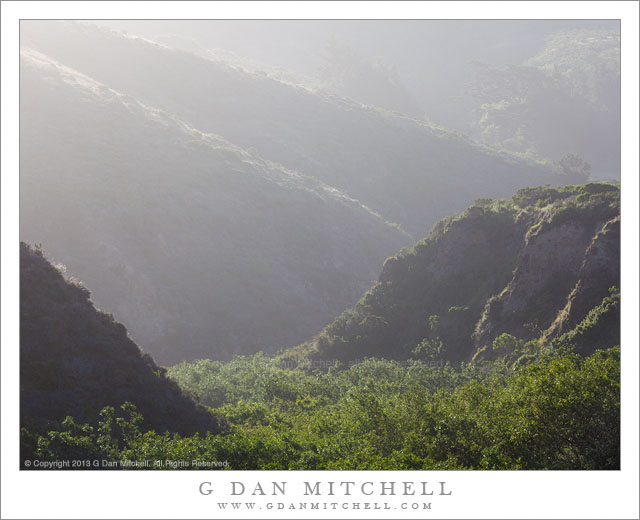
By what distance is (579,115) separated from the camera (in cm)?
13362

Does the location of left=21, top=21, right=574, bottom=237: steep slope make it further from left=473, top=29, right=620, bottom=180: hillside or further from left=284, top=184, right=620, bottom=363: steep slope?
left=284, top=184, right=620, bottom=363: steep slope

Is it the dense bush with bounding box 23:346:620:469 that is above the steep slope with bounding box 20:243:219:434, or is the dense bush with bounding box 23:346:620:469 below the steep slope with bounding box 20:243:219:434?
below

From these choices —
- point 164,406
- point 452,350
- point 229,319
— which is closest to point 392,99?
point 229,319

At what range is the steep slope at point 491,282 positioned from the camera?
26.0m

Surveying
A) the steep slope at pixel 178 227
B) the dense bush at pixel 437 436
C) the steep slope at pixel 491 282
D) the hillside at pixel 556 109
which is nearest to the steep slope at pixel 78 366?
the dense bush at pixel 437 436

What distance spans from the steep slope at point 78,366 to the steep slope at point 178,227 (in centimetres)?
2210

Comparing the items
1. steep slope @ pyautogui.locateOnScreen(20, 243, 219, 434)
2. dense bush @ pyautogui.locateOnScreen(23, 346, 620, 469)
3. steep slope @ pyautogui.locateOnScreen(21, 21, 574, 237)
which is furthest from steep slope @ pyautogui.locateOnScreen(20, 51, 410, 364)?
dense bush @ pyautogui.locateOnScreen(23, 346, 620, 469)

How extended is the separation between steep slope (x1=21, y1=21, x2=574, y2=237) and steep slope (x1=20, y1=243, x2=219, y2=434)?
62.1m

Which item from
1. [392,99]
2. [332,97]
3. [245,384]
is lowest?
[245,384]

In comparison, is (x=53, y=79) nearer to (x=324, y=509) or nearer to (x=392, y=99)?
(x=324, y=509)

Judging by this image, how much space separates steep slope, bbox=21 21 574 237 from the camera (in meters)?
85.9

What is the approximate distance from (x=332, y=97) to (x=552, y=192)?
271ft

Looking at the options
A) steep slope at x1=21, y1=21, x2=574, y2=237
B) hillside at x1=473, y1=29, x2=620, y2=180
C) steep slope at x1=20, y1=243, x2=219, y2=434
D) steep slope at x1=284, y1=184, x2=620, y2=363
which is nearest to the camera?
steep slope at x1=20, y1=243, x2=219, y2=434

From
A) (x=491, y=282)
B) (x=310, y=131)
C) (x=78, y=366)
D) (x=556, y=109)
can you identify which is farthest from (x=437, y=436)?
(x=556, y=109)
